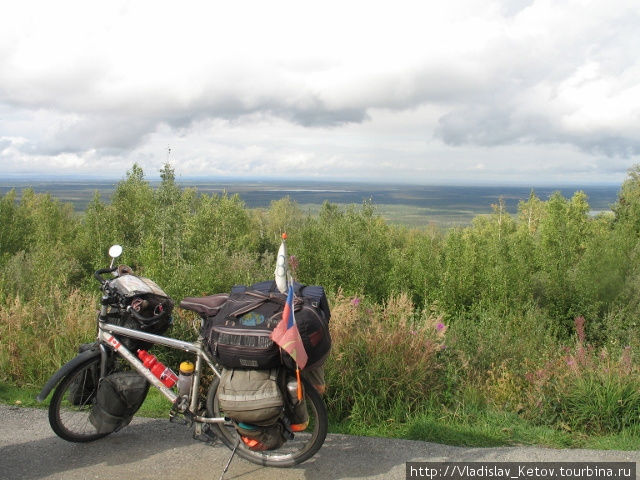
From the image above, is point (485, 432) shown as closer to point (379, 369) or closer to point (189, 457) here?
point (379, 369)

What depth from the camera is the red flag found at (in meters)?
3.46

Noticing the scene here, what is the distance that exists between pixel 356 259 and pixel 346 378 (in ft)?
36.2

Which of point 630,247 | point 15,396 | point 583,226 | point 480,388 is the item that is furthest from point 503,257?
point 15,396

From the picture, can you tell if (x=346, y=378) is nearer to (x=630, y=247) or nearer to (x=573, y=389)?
(x=573, y=389)

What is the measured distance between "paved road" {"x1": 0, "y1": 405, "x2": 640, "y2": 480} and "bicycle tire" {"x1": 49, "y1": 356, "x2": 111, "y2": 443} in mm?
91

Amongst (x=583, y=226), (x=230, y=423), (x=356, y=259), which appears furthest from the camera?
(x=583, y=226)

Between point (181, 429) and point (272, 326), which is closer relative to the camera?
point (272, 326)

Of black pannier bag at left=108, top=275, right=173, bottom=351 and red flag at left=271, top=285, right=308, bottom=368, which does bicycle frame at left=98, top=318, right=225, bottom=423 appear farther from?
red flag at left=271, top=285, right=308, bottom=368

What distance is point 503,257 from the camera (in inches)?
651

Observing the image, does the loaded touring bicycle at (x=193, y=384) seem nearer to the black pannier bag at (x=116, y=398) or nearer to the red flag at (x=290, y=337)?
the black pannier bag at (x=116, y=398)

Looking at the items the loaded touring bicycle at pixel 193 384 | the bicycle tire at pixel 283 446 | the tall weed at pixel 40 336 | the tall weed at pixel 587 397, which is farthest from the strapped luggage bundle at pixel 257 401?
the tall weed at pixel 40 336

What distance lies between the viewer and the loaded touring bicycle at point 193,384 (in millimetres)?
3699

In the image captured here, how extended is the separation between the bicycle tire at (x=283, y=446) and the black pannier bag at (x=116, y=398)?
675mm

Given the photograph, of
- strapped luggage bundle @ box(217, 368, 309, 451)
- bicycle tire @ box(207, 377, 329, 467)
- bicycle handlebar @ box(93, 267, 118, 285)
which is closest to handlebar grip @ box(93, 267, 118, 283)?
bicycle handlebar @ box(93, 267, 118, 285)
